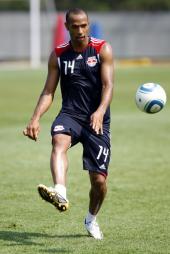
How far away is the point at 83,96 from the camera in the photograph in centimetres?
900

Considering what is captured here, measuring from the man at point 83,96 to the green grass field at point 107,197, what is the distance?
547 mm

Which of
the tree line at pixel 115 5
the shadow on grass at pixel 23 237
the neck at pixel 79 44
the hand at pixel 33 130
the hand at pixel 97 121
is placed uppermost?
the neck at pixel 79 44

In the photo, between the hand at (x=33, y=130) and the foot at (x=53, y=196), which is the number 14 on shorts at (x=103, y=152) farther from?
the foot at (x=53, y=196)

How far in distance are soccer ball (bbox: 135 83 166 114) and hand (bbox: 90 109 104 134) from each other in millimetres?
1069

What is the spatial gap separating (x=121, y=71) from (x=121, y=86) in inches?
406

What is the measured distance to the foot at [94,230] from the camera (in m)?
9.07

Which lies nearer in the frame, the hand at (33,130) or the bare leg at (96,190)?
the hand at (33,130)

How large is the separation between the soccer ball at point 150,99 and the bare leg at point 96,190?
111 cm

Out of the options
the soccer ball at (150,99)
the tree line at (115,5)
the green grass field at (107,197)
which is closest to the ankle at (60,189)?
the green grass field at (107,197)

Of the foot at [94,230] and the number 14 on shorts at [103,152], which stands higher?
the number 14 on shorts at [103,152]

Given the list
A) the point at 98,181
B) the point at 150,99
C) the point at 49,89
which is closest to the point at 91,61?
Answer: the point at 49,89

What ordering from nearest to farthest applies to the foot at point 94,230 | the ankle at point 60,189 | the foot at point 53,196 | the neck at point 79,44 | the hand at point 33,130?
the foot at point 53,196 → the ankle at point 60,189 → the hand at point 33,130 → the neck at point 79,44 → the foot at point 94,230

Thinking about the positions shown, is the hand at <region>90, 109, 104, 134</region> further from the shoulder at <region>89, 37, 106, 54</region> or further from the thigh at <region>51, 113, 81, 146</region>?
the shoulder at <region>89, 37, 106, 54</region>

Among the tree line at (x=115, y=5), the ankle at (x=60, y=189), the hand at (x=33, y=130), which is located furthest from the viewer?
the tree line at (x=115, y=5)
